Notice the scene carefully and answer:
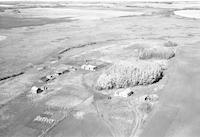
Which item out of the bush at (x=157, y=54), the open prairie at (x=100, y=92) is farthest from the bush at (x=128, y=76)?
the bush at (x=157, y=54)

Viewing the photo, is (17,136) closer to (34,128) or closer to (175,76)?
(34,128)

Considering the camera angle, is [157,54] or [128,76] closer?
[128,76]

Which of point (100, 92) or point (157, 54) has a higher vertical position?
point (157, 54)

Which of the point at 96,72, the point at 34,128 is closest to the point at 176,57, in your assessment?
the point at 96,72

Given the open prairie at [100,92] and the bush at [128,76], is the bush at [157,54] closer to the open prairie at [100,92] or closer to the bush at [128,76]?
the open prairie at [100,92]

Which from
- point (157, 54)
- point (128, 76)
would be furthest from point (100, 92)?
point (157, 54)

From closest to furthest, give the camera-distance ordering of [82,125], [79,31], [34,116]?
[82,125], [34,116], [79,31]

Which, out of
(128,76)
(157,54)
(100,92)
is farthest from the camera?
(157,54)

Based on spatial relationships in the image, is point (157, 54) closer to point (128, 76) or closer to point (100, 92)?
point (128, 76)

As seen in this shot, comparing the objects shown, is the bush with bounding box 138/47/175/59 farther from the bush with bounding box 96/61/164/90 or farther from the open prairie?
the bush with bounding box 96/61/164/90
